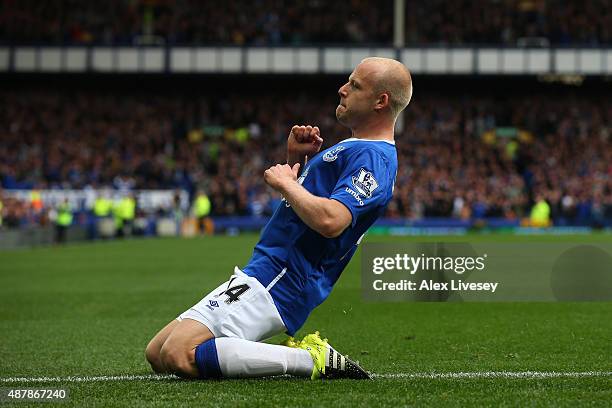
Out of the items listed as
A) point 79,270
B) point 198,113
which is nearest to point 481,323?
point 79,270

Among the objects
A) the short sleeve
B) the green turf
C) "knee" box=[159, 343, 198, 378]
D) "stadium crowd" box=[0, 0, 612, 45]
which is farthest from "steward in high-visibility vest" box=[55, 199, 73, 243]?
the short sleeve

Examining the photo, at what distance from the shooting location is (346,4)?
51.4 metres

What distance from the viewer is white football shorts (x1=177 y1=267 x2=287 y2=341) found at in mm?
5008

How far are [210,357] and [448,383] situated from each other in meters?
1.37

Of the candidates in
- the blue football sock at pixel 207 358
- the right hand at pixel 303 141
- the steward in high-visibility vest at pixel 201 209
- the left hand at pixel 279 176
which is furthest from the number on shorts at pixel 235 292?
the steward in high-visibility vest at pixel 201 209

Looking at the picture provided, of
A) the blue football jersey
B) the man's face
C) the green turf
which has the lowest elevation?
the green turf

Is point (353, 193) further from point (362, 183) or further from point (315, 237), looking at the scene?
point (315, 237)

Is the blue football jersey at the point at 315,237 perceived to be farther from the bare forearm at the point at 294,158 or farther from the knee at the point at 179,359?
the knee at the point at 179,359

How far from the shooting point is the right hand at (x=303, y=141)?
5.44 m

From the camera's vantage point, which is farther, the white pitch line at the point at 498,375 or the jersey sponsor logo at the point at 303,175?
the white pitch line at the point at 498,375

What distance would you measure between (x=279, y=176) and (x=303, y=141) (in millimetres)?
609

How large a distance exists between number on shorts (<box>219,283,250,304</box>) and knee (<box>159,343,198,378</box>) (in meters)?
0.38

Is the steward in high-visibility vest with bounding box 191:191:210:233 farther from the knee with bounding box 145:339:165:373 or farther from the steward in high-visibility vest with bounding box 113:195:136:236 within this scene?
the knee with bounding box 145:339:165:373

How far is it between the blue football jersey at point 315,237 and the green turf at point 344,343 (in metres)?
0.51
